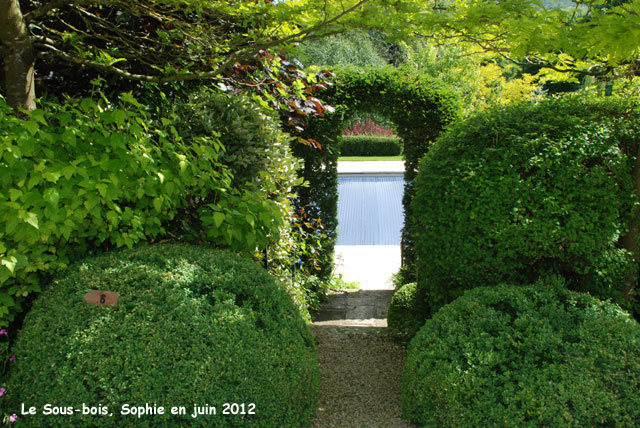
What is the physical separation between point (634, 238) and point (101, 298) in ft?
11.7

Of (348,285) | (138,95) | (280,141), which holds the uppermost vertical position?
(138,95)

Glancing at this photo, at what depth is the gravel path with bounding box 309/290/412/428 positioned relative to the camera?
2989 millimetres

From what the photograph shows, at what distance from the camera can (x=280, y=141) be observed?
14.6 feet

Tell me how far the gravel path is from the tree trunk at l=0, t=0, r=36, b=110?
110 inches

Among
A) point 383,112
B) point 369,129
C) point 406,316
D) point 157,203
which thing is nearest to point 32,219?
point 157,203

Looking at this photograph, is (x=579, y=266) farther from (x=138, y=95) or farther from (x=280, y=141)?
(x=138, y=95)

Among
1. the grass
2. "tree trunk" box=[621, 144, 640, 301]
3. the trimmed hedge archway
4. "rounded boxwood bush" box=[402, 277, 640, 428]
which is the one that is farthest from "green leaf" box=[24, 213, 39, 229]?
the grass

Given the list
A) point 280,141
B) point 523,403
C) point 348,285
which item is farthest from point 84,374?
point 348,285

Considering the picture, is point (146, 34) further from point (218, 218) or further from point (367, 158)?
point (367, 158)

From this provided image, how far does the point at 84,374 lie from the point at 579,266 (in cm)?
319

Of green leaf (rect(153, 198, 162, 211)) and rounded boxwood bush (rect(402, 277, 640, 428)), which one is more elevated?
green leaf (rect(153, 198, 162, 211))

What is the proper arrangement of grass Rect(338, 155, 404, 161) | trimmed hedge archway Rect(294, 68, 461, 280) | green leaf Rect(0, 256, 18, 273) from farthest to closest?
1. grass Rect(338, 155, 404, 161)
2. trimmed hedge archway Rect(294, 68, 461, 280)
3. green leaf Rect(0, 256, 18, 273)

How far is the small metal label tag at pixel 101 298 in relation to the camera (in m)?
2.59

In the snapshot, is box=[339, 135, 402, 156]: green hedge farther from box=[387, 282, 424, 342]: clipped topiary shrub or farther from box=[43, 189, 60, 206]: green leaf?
box=[43, 189, 60, 206]: green leaf
